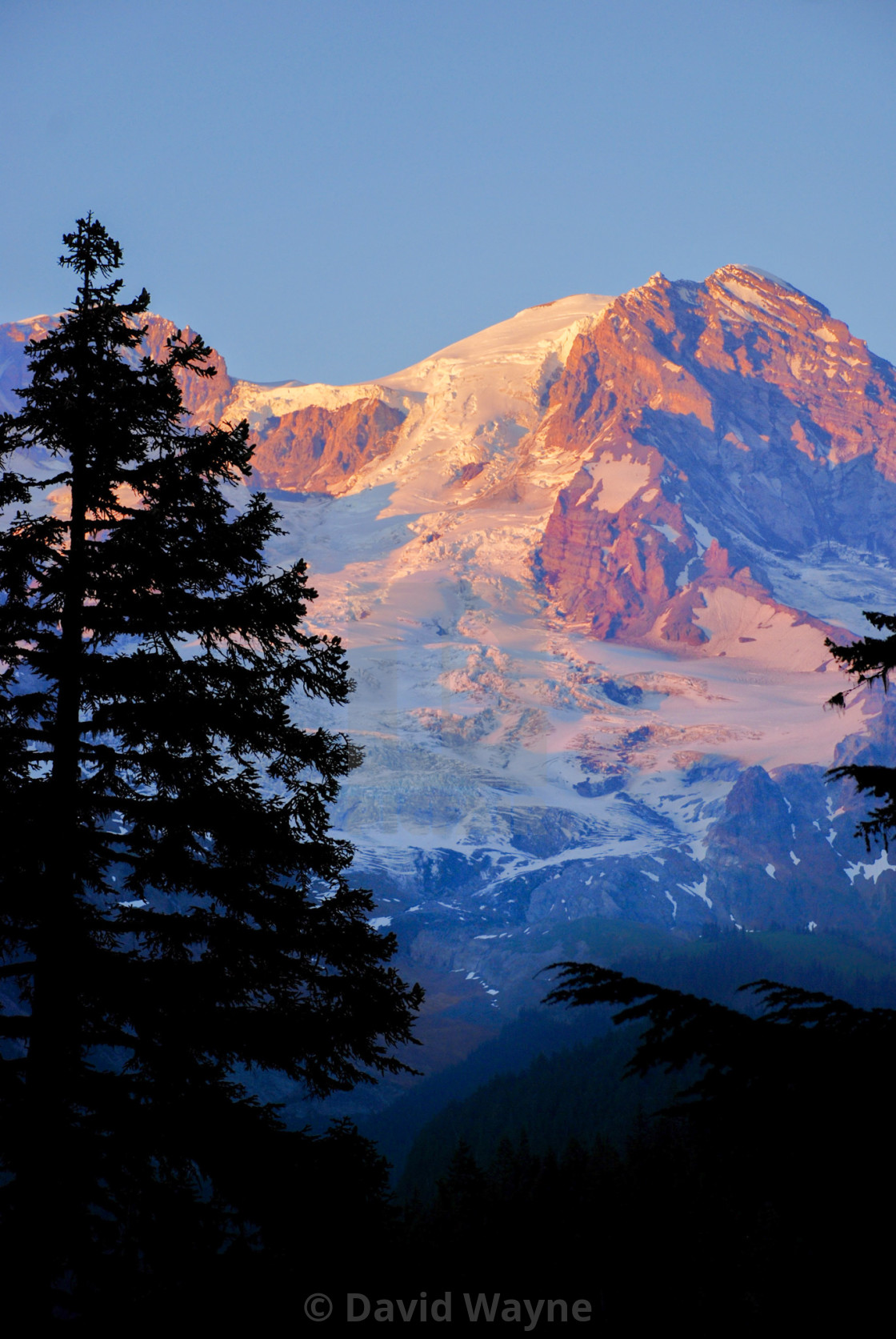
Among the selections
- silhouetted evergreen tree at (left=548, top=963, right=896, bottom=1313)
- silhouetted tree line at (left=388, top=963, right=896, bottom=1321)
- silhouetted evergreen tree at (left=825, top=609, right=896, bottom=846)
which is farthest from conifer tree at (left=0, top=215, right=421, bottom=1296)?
silhouetted evergreen tree at (left=825, top=609, right=896, bottom=846)

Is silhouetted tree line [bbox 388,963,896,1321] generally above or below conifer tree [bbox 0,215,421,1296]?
below

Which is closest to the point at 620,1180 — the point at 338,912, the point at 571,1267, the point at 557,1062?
the point at 571,1267

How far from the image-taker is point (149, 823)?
10688 millimetres

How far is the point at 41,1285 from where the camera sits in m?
9.16

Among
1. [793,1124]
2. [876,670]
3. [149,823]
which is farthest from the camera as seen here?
[149,823]

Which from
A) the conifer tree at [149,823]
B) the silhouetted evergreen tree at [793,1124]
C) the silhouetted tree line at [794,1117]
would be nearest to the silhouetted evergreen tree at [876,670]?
the silhouetted tree line at [794,1117]

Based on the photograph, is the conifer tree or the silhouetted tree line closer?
the silhouetted tree line

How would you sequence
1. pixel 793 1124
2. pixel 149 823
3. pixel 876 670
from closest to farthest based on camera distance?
pixel 793 1124 → pixel 876 670 → pixel 149 823

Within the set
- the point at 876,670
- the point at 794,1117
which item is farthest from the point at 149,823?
the point at 876,670

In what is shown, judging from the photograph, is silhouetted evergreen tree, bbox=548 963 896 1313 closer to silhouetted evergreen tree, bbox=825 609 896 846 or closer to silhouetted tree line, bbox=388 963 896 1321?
silhouetted tree line, bbox=388 963 896 1321

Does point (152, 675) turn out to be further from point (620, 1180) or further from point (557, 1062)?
point (557, 1062)

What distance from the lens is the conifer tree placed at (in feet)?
32.1

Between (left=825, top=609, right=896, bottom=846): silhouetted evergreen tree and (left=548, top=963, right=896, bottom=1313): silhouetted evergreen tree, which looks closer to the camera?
(left=548, top=963, right=896, bottom=1313): silhouetted evergreen tree

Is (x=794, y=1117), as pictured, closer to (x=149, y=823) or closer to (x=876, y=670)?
(x=876, y=670)
